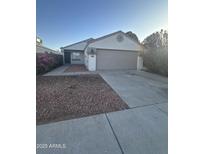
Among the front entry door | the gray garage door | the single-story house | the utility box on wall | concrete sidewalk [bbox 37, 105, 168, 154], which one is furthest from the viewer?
the front entry door

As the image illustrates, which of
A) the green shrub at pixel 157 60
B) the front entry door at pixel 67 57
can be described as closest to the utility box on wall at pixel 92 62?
the green shrub at pixel 157 60

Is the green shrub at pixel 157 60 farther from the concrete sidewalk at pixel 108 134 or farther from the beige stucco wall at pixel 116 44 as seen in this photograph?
the concrete sidewalk at pixel 108 134

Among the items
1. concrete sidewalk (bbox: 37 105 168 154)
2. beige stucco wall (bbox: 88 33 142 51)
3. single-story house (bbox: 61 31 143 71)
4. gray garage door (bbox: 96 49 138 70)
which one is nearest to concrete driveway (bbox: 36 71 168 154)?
concrete sidewalk (bbox: 37 105 168 154)

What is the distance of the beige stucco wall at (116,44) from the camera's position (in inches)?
472

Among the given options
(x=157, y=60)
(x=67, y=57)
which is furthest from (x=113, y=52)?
(x=67, y=57)

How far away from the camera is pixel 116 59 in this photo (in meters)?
12.8

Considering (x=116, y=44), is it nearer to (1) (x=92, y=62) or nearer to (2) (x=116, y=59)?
(2) (x=116, y=59)

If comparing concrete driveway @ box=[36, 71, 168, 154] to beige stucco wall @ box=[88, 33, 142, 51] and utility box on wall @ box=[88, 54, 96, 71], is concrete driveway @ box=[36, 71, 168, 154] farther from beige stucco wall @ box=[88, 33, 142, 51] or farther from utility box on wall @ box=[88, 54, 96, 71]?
beige stucco wall @ box=[88, 33, 142, 51]

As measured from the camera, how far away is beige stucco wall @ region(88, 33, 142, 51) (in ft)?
39.3

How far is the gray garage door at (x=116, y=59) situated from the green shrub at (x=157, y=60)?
166cm
